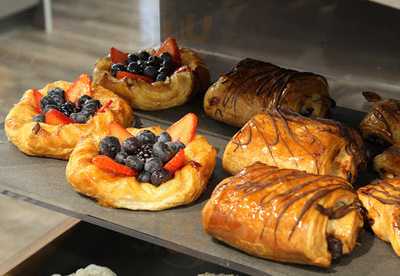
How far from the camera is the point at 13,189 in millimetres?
1630

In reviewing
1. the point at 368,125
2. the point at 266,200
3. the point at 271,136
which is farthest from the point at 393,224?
the point at 368,125

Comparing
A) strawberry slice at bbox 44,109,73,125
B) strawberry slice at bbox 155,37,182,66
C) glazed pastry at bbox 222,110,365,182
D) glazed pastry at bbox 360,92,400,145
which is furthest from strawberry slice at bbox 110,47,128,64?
glazed pastry at bbox 360,92,400,145

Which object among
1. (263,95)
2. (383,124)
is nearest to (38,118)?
(263,95)

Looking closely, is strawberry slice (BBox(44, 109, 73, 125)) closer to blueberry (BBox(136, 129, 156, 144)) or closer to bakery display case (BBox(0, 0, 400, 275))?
bakery display case (BBox(0, 0, 400, 275))

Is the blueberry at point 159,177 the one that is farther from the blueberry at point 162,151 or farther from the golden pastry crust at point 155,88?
the golden pastry crust at point 155,88

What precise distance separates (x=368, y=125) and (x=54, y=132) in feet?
2.63

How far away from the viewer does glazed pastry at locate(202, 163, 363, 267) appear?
1338mm

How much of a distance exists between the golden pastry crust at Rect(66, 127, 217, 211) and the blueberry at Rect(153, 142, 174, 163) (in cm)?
4

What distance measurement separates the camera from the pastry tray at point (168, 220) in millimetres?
1387

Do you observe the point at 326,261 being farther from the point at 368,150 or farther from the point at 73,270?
the point at 73,270

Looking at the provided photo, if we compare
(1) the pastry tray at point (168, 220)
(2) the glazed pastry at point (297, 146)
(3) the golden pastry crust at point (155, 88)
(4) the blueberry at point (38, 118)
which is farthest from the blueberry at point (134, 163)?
(3) the golden pastry crust at point (155, 88)

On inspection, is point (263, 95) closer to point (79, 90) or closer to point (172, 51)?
point (172, 51)

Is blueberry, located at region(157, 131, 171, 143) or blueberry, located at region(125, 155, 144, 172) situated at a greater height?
blueberry, located at region(157, 131, 171, 143)

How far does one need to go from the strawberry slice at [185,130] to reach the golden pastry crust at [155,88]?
0.31 metres
